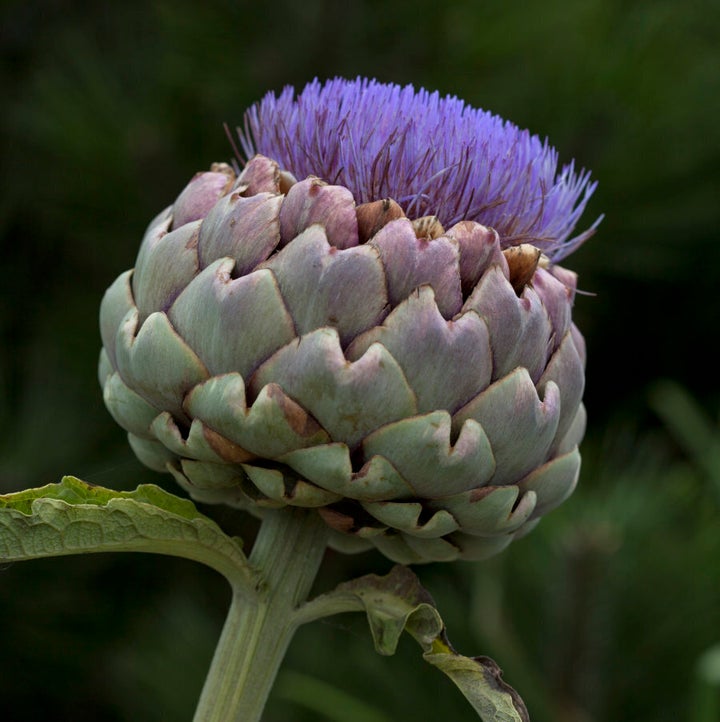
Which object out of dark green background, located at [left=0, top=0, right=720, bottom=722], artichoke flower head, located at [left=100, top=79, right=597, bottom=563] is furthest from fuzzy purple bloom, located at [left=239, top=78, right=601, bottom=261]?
dark green background, located at [left=0, top=0, right=720, bottom=722]

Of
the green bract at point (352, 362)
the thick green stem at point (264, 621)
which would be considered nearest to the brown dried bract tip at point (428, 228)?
the green bract at point (352, 362)

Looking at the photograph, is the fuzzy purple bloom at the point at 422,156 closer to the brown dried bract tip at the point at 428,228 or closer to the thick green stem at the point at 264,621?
the brown dried bract tip at the point at 428,228

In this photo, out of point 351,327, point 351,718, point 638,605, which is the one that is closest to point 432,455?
point 351,327

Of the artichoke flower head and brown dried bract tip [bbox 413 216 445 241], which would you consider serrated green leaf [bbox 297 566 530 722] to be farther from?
brown dried bract tip [bbox 413 216 445 241]

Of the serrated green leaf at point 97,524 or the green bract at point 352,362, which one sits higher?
the green bract at point 352,362

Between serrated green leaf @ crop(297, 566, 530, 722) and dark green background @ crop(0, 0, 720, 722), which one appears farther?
dark green background @ crop(0, 0, 720, 722)
